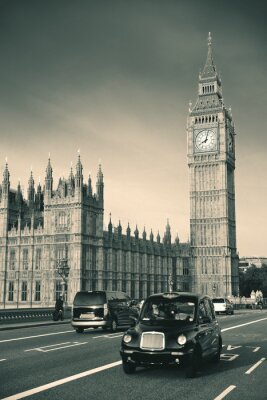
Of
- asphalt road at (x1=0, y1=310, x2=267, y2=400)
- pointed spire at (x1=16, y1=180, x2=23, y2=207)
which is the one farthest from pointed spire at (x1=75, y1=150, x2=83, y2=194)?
asphalt road at (x1=0, y1=310, x2=267, y2=400)

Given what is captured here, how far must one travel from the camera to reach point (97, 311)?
82.7ft

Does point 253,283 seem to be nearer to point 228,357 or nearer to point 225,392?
point 228,357

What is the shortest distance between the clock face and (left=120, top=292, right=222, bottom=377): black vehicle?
293 feet

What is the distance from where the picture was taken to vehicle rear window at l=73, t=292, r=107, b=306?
83.7 feet

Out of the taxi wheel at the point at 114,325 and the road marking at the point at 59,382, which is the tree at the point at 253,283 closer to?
the taxi wheel at the point at 114,325

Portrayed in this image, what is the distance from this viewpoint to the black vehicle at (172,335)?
11656mm

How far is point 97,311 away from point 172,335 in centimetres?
1379

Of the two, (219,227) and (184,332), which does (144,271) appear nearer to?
(219,227)

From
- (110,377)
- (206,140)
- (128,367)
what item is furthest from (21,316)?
(206,140)

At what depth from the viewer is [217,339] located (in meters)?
14.3

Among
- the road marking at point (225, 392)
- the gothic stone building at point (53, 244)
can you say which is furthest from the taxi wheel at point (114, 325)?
the gothic stone building at point (53, 244)

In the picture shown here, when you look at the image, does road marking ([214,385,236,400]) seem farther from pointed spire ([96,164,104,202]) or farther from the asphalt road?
pointed spire ([96,164,104,202])

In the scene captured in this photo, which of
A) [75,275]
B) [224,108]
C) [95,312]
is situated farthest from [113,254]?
[95,312]

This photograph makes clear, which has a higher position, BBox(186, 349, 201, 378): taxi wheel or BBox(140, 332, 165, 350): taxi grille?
BBox(140, 332, 165, 350): taxi grille
